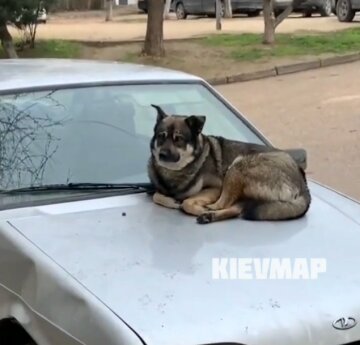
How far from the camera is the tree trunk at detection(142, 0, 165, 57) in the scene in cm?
1745

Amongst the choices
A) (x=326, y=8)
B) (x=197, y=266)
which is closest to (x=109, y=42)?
(x=326, y=8)

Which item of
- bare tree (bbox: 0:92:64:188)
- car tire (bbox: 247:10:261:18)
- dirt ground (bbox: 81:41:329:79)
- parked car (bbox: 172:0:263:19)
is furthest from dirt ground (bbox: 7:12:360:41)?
bare tree (bbox: 0:92:64:188)

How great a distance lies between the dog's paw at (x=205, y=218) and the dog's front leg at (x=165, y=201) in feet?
0.69

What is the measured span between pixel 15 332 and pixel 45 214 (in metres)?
0.54

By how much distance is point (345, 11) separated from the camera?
27.7m

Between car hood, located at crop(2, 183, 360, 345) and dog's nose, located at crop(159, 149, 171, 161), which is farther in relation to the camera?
dog's nose, located at crop(159, 149, 171, 161)

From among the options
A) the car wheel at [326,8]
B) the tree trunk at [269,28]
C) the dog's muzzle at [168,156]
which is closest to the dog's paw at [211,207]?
the dog's muzzle at [168,156]

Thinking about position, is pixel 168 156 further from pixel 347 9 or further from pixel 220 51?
pixel 347 9

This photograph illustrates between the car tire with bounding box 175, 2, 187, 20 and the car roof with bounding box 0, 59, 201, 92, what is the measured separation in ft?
96.6

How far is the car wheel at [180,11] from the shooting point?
34000mm

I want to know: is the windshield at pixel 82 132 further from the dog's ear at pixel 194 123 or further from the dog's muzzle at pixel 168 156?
the dog's ear at pixel 194 123

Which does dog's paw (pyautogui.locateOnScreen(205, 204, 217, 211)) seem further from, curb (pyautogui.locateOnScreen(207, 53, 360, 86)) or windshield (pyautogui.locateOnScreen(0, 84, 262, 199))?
curb (pyautogui.locateOnScreen(207, 53, 360, 86))

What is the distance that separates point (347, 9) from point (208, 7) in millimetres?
6710

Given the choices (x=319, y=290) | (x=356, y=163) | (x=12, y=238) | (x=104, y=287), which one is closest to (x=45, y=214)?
(x=12, y=238)
